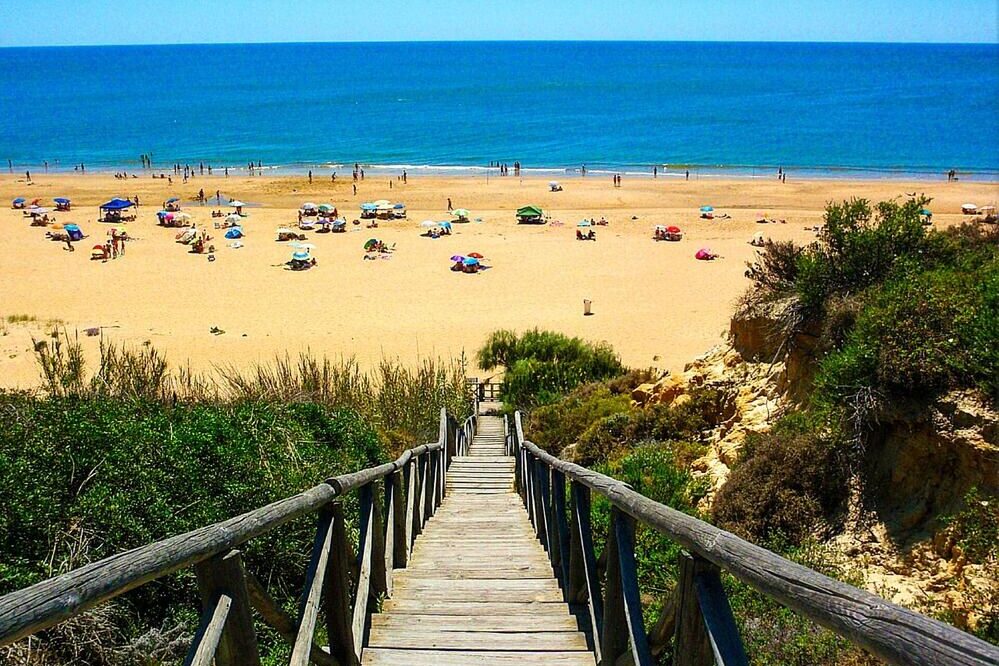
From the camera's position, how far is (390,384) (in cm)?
1502

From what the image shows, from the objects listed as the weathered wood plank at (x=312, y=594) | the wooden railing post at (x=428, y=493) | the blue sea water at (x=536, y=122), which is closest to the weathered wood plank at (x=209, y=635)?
the weathered wood plank at (x=312, y=594)

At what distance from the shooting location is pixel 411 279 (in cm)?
3294

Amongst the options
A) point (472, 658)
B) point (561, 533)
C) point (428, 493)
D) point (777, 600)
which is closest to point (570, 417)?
point (428, 493)

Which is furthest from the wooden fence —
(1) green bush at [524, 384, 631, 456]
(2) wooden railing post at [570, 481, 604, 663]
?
(1) green bush at [524, 384, 631, 456]

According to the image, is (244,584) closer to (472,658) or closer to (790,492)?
(472,658)

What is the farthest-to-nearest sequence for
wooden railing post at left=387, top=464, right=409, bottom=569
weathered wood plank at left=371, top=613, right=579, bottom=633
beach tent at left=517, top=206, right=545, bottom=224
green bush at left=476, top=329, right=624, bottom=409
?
1. beach tent at left=517, top=206, right=545, bottom=224
2. green bush at left=476, top=329, right=624, bottom=409
3. wooden railing post at left=387, top=464, right=409, bottom=569
4. weathered wood plank at left=371, top=613, right=579, bottom=633

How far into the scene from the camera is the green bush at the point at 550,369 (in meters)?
18.6

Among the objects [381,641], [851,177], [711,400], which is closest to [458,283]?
[711,400]

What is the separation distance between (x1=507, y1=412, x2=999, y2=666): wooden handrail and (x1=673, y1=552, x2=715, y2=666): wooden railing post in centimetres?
1

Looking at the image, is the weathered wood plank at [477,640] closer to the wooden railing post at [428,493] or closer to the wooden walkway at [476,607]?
the wooden walkway at [476,607]

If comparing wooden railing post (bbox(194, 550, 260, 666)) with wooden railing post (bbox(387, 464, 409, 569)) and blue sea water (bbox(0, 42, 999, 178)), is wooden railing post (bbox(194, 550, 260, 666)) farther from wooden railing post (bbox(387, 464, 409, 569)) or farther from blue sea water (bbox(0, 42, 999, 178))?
blue sea water (bbox(0, 42, 999, 178))

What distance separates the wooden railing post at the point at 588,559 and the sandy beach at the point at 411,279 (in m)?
16.7

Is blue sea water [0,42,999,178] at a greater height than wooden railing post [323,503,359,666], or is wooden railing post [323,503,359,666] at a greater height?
blue sea water [0,42,999,178]

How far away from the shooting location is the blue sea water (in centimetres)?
6756
